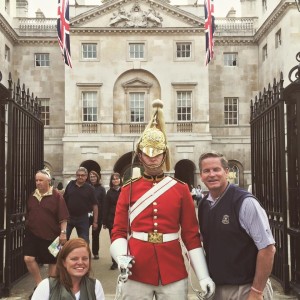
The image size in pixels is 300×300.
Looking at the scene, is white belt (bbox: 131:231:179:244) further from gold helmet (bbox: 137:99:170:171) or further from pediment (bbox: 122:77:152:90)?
pediment (bbox: 122:77:152:90)

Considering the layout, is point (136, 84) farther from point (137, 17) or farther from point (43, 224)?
point (43, 224)

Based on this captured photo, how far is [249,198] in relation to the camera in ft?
13.6

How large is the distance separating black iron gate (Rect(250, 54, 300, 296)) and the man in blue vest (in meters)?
3.66

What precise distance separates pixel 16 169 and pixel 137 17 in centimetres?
2682

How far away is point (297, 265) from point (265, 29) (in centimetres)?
2826

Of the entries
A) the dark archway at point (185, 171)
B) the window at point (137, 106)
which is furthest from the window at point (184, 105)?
the dark archway at point (185, 171)

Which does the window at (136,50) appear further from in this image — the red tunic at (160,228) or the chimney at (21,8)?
the red tunic at (160,228)

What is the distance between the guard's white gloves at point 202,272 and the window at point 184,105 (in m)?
30.2

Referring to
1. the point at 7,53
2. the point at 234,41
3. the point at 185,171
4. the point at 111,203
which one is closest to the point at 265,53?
the point at 234,41

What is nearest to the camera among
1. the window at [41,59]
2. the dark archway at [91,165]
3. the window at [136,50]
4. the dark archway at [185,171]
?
the window at [136,50]

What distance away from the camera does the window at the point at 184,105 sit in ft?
113

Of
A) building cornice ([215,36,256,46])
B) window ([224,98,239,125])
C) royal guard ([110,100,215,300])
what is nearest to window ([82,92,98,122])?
window ([224,98,239,125])

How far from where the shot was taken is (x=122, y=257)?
4273 mm

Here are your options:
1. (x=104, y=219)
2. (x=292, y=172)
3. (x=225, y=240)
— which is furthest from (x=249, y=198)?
(x=104, y=219)
